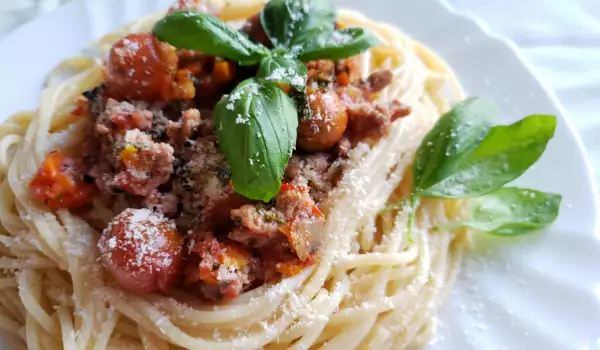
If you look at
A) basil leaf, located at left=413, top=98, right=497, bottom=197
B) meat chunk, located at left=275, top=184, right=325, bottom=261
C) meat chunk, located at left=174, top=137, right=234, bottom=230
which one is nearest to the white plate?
basil leaf, located at left=413, top=98, right=497, bottom=197

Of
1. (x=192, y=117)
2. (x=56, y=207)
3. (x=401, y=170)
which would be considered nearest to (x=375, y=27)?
(x=401, y=170)

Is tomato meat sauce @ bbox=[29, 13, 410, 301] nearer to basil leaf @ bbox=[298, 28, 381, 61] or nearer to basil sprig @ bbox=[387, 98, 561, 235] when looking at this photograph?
basil leaf @ bbox=[298, 28, 381, 61]

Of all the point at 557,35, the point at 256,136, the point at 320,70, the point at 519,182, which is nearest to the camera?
the point at 256,136

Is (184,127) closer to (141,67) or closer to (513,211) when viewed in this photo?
(141,67)

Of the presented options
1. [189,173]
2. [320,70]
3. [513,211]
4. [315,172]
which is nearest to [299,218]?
[315,172]

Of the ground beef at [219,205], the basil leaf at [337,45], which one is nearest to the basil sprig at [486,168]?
the basil leaf at [337,45]

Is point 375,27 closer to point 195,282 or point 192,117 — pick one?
point 192,117
